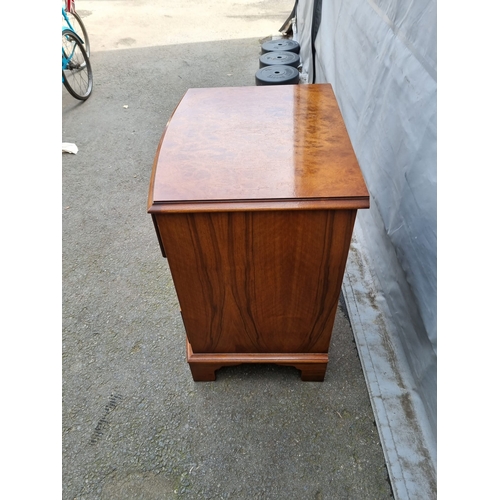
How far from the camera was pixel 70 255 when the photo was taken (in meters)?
2.07

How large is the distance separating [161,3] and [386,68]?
19.9 ft

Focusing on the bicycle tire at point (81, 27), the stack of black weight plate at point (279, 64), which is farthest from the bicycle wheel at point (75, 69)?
the stack of black weight plate at point (279, 64)

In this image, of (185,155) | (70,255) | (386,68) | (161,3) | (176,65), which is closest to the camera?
(185,155)

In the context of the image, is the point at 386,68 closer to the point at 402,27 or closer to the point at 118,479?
the point at 402,27

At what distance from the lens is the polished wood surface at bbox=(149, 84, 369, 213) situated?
0.93 m

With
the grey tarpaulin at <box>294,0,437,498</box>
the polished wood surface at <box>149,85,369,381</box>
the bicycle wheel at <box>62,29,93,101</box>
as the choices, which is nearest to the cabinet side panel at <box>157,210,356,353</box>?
the polished wood surface at <box>149,85,369,381</box>

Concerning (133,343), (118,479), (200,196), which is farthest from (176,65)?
(118,479)

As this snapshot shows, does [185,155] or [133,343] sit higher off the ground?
[185,155]

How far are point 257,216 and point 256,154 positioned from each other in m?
0.21

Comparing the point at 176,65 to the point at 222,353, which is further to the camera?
the point at 176,65

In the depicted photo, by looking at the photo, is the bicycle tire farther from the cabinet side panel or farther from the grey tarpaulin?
the cabinet side panel

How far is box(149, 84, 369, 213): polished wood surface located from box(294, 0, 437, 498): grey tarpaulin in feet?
0.98

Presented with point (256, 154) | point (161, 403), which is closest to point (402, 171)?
point (256, 154)

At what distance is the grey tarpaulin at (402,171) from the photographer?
3.92ft
